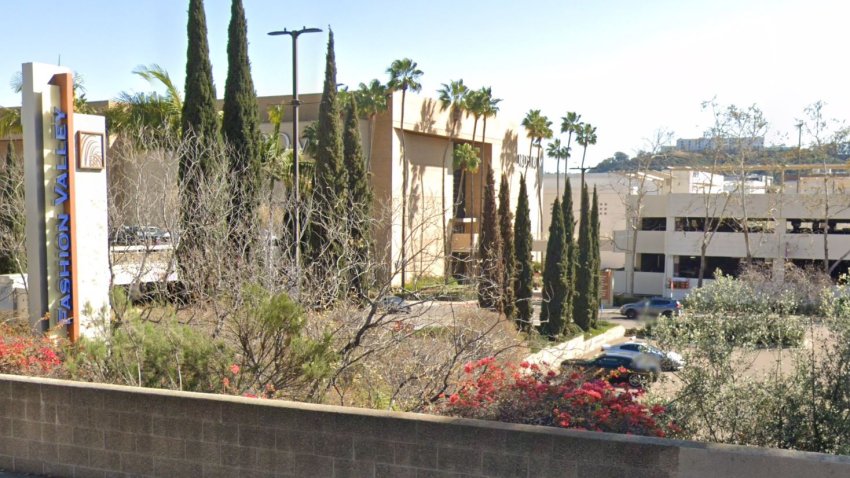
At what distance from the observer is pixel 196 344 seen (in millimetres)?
9508

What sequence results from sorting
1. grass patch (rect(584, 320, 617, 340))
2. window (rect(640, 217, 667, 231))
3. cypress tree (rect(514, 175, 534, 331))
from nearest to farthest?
cypress tree (rect(514, 175, 534, 331)) < grass patch (rect(584, 320, 617, 340)) < window (rect(640, 217, 667, 231))

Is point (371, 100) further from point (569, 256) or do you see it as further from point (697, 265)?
point (697, 265)

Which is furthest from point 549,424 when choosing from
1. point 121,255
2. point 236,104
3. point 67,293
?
point 236,104

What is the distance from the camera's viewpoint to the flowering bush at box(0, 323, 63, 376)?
971cm

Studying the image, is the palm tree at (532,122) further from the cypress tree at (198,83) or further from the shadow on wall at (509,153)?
the cypress tree at (198,83)

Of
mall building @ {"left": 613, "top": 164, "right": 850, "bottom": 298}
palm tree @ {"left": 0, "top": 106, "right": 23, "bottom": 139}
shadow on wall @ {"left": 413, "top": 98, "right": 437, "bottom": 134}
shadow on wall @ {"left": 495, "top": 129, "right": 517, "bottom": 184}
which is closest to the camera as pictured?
palm tree @ {"left": 0, "top": 106, "right": 23, "bottom": 139}

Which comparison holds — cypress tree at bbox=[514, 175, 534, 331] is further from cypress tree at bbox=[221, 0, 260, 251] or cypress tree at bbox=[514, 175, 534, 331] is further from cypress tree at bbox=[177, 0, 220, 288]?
cypress tree at bbox=[177, 0, 220, 288]

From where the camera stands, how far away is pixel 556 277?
1510 inches

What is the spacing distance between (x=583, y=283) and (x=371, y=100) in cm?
1565

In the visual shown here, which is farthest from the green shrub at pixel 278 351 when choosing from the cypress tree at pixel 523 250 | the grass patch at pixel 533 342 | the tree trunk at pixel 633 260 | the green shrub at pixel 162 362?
the tree trunk at pixel 633 260

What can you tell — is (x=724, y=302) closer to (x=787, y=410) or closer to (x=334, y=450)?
(x=787, y=410)

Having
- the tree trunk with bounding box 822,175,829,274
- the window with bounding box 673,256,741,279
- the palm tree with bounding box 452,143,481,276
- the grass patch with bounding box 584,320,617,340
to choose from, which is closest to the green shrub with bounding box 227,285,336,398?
the grass patch with bounding box 584,320,617,340

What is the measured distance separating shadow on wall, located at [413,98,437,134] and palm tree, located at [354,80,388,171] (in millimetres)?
3399

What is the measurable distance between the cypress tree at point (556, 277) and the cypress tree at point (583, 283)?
3457 mm
